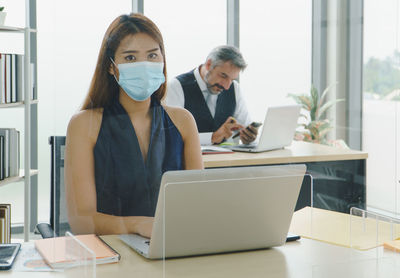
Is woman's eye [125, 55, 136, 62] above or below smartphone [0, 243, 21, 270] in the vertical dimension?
above

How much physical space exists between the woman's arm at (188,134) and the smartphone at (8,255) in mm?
552

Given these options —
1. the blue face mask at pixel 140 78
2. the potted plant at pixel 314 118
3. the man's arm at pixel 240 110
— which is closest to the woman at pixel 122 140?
the blue face mask at pixel 140 78

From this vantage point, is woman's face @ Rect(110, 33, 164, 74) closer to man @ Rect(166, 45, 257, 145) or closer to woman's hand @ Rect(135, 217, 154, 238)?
man @ Rect(166, 45, 257, 145)

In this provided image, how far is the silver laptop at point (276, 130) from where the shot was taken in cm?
175

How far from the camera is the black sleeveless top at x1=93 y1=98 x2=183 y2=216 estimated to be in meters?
1.64

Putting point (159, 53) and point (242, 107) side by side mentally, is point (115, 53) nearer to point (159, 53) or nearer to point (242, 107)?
point (159, 53)

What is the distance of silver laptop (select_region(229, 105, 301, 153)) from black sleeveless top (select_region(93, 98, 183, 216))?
0.77 ft

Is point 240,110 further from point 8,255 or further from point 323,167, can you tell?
point 8,255

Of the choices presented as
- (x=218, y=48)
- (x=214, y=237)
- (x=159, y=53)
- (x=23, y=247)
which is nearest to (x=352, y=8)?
(x=218, y=48)

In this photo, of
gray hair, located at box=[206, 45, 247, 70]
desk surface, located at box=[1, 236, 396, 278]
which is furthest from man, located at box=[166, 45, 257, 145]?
desk surface, located at box=[1, 236, 396, 278]

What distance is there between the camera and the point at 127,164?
1648 mm

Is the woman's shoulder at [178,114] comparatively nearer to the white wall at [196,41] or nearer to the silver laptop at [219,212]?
the white wall at [196,41]

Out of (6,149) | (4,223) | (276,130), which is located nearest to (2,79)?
(6,149)

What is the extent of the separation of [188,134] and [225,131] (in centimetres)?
12
